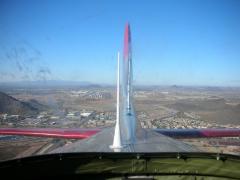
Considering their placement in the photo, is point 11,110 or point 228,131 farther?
point 11,110

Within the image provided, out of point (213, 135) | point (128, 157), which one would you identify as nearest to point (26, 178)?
point (128, 157)

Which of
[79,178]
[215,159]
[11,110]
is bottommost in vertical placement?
[11,110]

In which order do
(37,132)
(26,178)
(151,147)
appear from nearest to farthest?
(26,178) < (151,147) < (37,132)

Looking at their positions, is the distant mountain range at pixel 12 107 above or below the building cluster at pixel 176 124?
above

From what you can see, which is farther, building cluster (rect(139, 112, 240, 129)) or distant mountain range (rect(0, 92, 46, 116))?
distant mountain range (rect(0, 92, 46, 116))

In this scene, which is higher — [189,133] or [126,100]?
[126,100]

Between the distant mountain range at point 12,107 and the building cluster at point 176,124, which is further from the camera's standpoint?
the distant mountain range at point 12,107

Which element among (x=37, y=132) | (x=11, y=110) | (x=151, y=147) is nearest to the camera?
(x=151, y=147)

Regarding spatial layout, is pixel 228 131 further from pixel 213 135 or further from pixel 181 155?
pixel 181 155

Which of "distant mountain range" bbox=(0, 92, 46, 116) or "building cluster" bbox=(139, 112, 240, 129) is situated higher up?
"distant mountain range" bbox=(0, 92, 46, 116)

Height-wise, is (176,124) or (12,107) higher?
(12,107)

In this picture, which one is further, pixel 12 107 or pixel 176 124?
pixel 12 107
